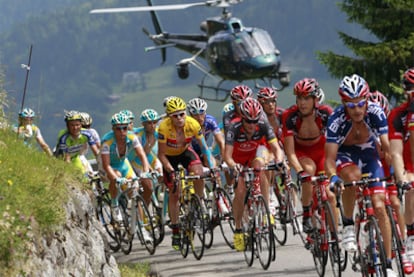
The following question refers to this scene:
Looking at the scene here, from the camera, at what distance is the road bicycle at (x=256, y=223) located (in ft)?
38.3

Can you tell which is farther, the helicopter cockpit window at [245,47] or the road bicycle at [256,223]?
the helicopter cockpit window at [245,47]

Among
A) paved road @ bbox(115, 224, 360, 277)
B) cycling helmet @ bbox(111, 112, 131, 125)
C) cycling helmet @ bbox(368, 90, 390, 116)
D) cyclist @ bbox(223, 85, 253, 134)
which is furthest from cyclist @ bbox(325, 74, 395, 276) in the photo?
cycling helmet @ bbox(111, 112, 131, 125)

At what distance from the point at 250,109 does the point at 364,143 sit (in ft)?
8.46

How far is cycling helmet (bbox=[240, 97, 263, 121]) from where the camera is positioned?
11.9m

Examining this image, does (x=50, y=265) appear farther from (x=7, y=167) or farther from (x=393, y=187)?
(x=393, y=187)

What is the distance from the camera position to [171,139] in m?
13.6

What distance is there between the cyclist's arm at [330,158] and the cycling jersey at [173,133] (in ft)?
14.3

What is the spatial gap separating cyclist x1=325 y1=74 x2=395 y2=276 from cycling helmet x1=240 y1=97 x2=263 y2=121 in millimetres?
2289

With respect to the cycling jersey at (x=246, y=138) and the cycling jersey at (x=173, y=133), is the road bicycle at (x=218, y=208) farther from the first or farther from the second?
the cycling jersey at (x=246, y=138)

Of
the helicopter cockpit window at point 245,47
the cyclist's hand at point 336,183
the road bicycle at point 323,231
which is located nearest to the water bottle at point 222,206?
the road bicycle at point 323,231

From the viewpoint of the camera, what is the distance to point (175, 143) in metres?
13.6

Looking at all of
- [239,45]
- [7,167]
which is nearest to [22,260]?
[7,167]

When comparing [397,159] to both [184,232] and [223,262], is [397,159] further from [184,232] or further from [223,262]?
[184,232]

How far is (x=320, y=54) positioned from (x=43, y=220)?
84.8 ft
